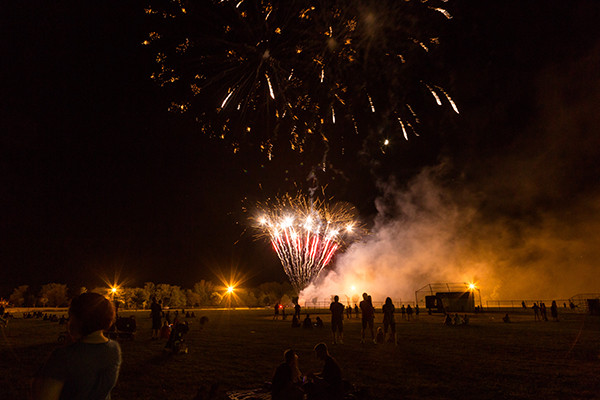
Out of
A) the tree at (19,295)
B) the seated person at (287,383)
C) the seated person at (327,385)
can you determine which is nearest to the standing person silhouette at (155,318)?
the seated person at (327,385)

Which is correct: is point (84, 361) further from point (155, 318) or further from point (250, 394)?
point (155, 318)

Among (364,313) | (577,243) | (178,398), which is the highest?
(577,243)

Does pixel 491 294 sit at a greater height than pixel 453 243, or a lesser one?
lesser

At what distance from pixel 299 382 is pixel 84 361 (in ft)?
16.2

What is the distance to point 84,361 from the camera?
2381mm

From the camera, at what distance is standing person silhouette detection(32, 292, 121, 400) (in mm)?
2258

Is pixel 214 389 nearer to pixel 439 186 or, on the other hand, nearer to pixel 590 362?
pixel 590 362

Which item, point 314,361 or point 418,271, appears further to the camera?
point 418,271

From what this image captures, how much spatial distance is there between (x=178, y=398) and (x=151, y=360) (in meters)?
4.57

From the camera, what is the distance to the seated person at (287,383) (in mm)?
5691

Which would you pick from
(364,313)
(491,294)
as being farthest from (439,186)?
(364,313)

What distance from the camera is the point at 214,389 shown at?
6.65 m

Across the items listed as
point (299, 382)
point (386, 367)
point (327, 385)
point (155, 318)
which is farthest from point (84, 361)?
point (155, 318)

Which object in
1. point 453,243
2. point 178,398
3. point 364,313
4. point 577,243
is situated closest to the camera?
point 178,398
